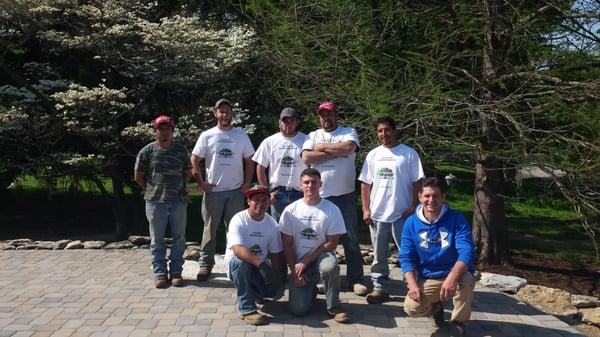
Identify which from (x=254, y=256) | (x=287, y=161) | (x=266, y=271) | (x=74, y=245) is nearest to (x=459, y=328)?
(x=266, y=271)

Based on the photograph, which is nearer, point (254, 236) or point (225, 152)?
point (254, 236)

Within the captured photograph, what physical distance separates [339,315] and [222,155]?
6.36 feet

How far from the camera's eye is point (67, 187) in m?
10.7

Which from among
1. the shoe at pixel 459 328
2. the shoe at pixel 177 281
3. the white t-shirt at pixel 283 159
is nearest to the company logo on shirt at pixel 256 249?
the white t-shirt at pixel 283 159

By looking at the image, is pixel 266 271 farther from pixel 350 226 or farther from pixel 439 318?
pixel 439 318

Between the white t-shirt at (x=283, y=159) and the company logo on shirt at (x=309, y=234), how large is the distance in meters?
0.67

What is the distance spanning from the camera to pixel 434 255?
4406 mm

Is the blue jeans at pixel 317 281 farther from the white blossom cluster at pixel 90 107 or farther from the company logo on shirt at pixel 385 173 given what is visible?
the white blossom cluster at pixel 90 107

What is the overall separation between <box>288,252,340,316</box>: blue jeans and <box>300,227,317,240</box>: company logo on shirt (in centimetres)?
17

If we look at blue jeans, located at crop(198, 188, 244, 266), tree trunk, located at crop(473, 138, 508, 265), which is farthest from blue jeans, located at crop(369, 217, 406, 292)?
tree trunk, located at crop(473, 138, 508, 265)

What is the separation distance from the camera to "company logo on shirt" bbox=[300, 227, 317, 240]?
4.81m

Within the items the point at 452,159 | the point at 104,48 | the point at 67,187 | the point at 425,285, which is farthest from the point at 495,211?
the point at 67,187

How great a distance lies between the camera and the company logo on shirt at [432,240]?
172 inches

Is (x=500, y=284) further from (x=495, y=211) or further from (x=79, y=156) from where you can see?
(x=79, y=156)
